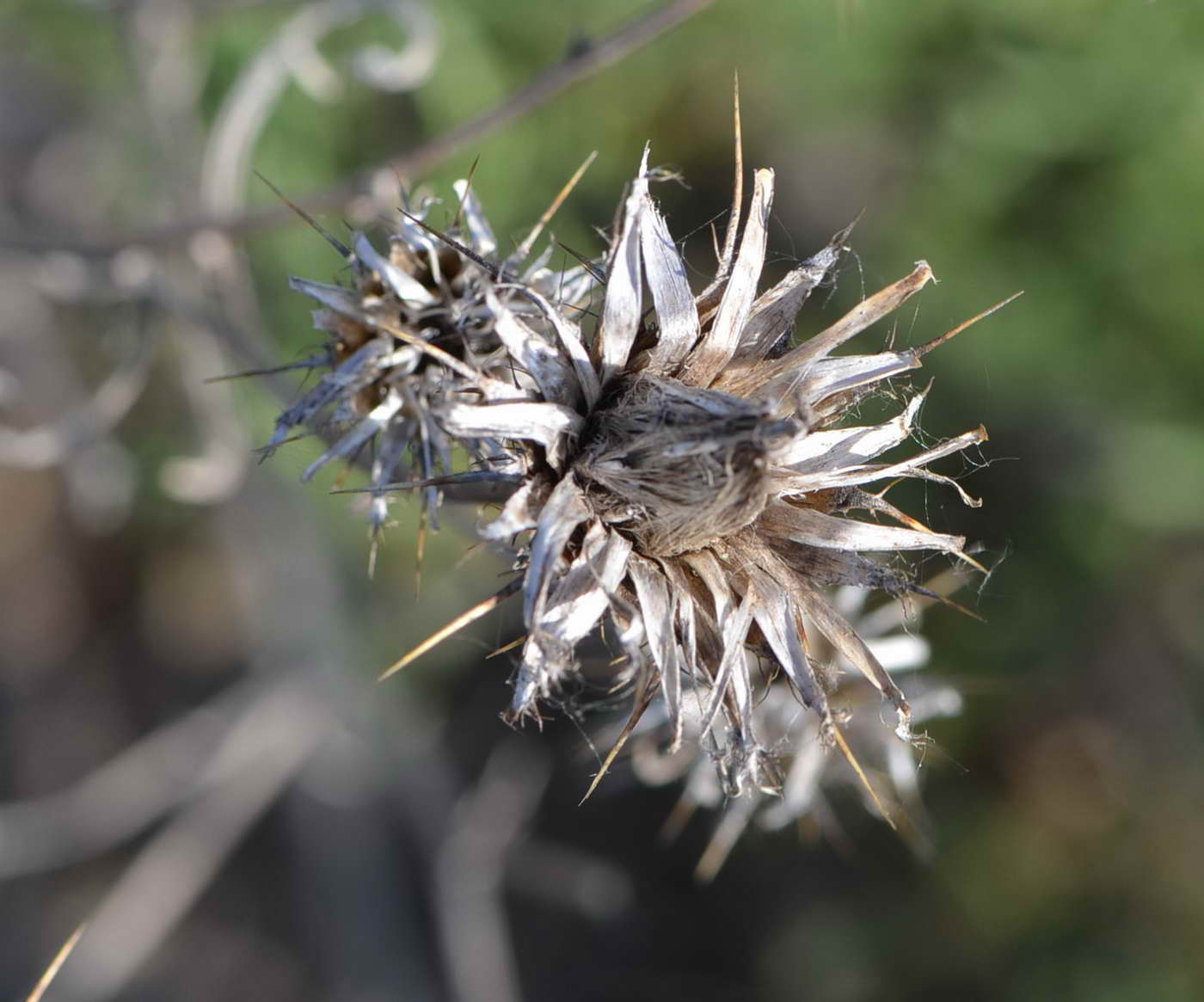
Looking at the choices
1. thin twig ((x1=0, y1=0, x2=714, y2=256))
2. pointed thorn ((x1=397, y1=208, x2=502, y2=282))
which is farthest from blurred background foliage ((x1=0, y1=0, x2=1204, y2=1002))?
pointed thorn ((x1=397, y1=208, x2=502, y2=282))

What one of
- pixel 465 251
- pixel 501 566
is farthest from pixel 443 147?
pixel 501 566

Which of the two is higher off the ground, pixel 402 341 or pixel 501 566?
pixel 402 341

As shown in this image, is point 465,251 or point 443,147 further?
point 443,147

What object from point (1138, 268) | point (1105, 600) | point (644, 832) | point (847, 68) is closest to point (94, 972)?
point (644, 832)

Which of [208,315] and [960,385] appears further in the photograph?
[960,385]

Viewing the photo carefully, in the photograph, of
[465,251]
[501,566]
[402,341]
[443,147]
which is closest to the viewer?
[465,251]

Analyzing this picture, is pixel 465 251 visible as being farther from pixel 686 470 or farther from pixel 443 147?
pixel 443 147

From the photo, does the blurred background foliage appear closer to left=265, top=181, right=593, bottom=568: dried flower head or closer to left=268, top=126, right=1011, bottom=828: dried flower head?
left=265, top=181, right=593, bottom=568: dried flower head

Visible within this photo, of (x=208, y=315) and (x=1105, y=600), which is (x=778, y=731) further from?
(x=1105, y=600)
